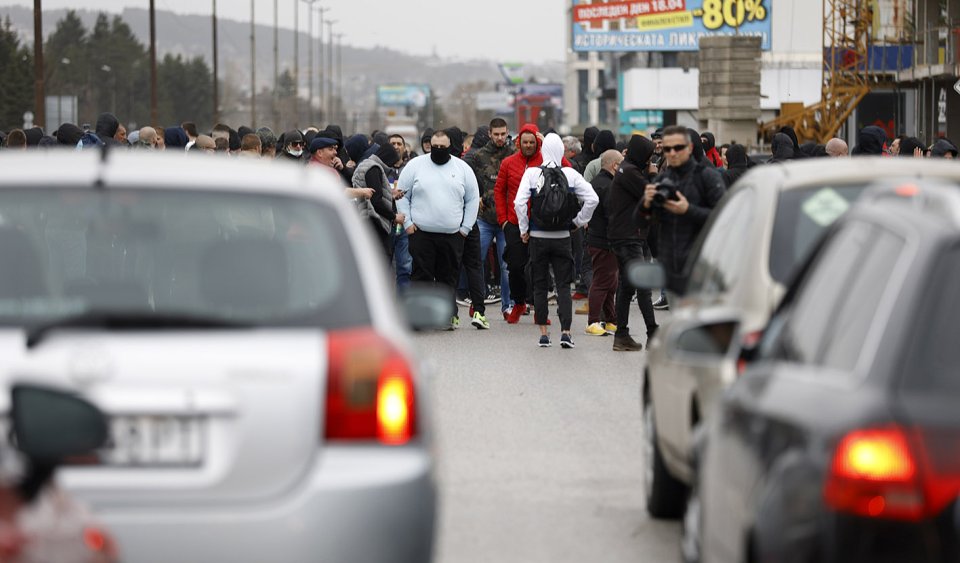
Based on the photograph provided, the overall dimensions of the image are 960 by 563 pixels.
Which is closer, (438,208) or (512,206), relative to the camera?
(438,208)

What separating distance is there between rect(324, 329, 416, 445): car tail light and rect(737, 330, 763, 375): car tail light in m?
1.28

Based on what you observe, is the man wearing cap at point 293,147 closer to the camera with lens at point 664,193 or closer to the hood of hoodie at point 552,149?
the hood of hoodie at point 552,149

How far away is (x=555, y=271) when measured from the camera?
51.9 feet

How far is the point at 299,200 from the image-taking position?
506 centimetres

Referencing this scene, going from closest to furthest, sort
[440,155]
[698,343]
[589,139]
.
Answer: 1. [698,343]
2. [440,155]
3. [589,139]

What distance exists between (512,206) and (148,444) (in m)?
13.6

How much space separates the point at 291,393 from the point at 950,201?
1.62 meters

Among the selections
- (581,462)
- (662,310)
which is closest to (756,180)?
(581,462)

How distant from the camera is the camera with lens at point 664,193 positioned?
12492 millimetres

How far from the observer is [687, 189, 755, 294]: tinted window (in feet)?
23.7

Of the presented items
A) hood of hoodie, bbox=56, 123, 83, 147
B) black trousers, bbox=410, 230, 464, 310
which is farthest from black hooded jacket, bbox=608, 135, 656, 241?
hood of hoodie, bbox=56, 123, 83, 147

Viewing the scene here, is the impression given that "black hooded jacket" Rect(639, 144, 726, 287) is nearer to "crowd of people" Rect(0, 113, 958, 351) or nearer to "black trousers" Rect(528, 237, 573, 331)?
"crowd of people" Rect(0, 113, 958, 351)

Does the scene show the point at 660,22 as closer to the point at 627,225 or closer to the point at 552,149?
the point at 552,149

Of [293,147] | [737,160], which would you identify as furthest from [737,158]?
[293,147]
